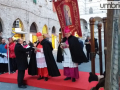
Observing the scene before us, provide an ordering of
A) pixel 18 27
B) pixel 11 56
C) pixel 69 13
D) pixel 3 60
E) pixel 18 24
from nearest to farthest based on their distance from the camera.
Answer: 1. pixel 11 56
2. pixel 69 13
3. pixel 3 60
4. pixel 18 27
5. pixel 18 24

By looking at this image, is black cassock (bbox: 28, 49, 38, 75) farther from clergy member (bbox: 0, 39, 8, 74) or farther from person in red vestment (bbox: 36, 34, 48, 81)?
clergy member (bbox: 0, 39, 8, 74)

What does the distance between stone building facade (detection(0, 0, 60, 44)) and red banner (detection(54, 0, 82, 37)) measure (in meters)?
6.03

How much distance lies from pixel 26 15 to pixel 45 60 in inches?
387

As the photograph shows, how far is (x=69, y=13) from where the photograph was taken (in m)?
5.45

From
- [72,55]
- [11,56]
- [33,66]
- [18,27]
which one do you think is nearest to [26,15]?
[18,27]

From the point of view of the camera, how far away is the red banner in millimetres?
5266

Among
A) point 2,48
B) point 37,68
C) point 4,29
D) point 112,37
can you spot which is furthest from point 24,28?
point 112,37

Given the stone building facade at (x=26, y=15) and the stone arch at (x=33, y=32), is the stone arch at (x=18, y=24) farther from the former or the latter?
the stone arch at (x=33, y=32)

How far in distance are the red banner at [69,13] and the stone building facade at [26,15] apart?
603 cm

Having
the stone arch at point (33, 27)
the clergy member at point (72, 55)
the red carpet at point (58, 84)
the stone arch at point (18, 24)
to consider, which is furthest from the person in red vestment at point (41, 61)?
the stone arch at point (33, 27)

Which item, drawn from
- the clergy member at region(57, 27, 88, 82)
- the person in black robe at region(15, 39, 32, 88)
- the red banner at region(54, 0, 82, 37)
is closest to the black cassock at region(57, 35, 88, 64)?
the clergy member at region(57, 27, 88, 82)

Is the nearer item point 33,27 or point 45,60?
point 45,60

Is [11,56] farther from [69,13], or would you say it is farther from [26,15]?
[26,15]

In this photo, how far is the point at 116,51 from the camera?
142cm
